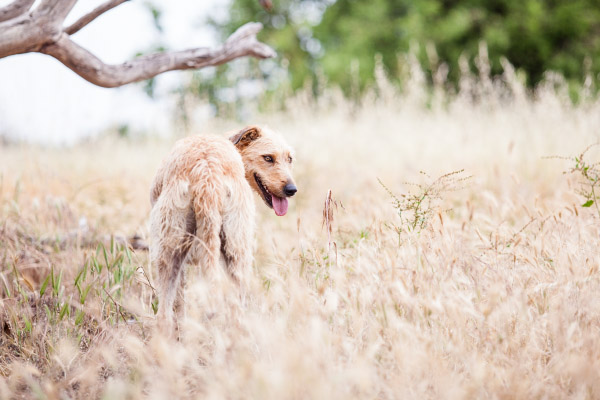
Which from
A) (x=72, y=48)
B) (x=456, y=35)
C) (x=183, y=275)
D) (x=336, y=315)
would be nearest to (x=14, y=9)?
(x=72, y=48)

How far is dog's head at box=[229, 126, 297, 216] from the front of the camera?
3.56 m

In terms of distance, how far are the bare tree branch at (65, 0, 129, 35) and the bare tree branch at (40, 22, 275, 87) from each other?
0.76ft

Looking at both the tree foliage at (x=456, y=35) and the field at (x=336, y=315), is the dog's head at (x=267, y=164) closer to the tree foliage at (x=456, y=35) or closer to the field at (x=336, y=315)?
the field at (x=336, y=315)

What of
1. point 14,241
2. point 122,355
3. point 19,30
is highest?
point 19,30

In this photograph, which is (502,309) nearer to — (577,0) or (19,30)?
(19,30)

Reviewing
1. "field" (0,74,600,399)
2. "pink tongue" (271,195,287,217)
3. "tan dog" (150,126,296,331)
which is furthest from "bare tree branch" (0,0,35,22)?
"pink tongue" (271,195,287,217)

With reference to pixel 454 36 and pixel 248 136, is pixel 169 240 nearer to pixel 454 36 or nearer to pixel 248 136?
pixel 248 136

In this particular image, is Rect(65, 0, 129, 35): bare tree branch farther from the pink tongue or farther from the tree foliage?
the tree foliage

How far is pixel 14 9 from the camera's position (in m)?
3.15

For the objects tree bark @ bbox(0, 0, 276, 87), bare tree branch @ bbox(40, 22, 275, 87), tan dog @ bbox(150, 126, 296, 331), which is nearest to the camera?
tan dog @ bbox(150, 126, 296, 331)

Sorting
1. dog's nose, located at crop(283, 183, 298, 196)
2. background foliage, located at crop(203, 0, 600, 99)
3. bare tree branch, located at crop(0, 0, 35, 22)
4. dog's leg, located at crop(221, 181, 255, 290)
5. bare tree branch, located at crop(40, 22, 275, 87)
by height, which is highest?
background foliage, located at crop(203, 0, 600, 99)

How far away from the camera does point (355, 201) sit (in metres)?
4.79

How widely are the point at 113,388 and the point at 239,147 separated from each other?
92.6 inches

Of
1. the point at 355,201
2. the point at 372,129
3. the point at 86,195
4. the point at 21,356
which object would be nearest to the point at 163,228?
the point at 21,356
